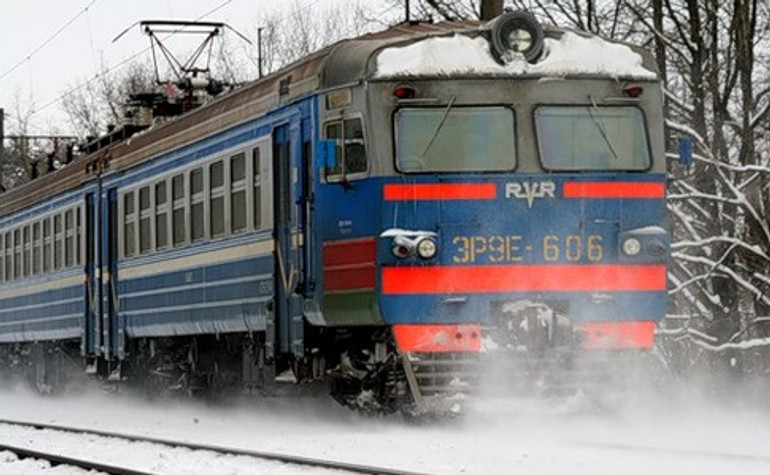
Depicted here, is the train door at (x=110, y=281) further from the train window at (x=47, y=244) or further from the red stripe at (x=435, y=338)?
the red stripe at (x=435, y=338)

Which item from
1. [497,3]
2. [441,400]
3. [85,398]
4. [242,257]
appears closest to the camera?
[441,400]

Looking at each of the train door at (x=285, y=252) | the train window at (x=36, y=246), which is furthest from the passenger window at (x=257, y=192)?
the train window at (x=36, y=246)

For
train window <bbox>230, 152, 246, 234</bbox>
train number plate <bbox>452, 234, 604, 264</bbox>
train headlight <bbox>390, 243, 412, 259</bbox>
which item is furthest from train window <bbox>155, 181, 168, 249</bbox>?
→ train number plate <bbox>452, 234, 604, 264</bbox>

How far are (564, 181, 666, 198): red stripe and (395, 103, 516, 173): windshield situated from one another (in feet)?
1.75

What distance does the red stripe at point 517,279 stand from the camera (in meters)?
14.1

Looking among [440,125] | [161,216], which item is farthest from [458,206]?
[161,216]

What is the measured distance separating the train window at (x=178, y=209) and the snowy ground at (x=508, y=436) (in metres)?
1.94

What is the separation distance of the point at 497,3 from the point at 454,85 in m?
5.94

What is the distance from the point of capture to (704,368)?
2083cm

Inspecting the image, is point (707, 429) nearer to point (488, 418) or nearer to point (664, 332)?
point (488, 418)

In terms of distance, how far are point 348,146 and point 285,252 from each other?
1619mm

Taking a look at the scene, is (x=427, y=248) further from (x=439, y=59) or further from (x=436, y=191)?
(x=439, y=59)

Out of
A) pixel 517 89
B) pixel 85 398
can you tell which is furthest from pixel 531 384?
pixel 85 398

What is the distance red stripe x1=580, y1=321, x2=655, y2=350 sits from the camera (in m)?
14.4
